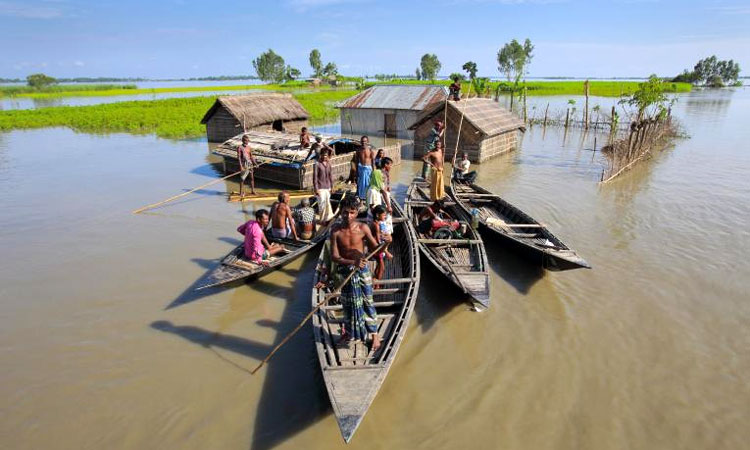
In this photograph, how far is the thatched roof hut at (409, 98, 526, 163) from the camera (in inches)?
618

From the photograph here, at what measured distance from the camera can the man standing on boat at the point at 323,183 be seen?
8.73 metres

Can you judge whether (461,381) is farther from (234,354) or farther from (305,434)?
(234,354)

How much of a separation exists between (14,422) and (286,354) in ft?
9.99

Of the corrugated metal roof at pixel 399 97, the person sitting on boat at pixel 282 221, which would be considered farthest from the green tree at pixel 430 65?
the person sitting on boat at pixel 282 221

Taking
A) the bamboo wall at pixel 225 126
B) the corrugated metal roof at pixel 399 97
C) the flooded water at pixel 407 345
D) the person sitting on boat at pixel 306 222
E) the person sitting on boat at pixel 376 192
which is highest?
the corrugated metal roof at pixel 399 97

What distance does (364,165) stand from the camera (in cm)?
893

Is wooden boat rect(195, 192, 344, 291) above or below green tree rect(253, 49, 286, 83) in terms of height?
below

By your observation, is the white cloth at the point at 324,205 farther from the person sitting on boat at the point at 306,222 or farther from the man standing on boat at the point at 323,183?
the person sitting on boat at the point at 306,222

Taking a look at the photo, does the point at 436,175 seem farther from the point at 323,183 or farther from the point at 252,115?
the point at 252,115

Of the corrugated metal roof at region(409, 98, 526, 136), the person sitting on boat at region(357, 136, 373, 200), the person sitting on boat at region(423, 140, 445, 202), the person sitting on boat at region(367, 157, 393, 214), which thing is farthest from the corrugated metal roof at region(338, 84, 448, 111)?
the person sitting on boat at region(367, 157, 393, 214)

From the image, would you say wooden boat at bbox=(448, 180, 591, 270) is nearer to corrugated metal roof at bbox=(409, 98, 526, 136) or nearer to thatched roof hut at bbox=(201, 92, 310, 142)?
corrugated metal roof at bbox=(409, 98, 526, 136)

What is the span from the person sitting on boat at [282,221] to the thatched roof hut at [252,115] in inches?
473

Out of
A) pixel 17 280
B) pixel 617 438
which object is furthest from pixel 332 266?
pixel 17 280

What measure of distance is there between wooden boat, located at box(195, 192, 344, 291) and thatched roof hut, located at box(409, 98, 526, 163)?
10111 mm
